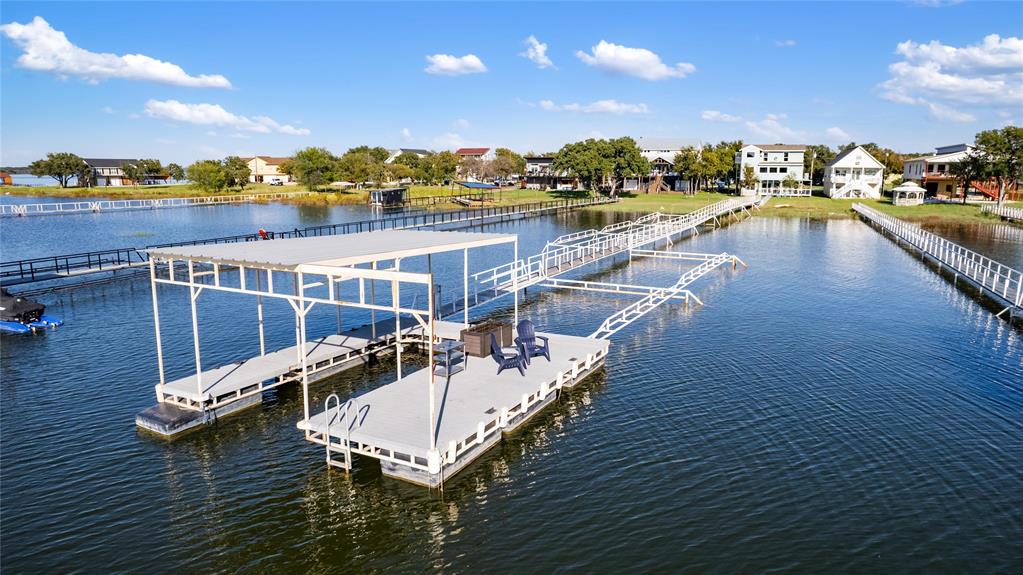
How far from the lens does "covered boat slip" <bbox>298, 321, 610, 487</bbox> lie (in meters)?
13.2

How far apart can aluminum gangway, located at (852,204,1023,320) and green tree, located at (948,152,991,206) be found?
2727 cm

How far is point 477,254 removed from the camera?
157 ft

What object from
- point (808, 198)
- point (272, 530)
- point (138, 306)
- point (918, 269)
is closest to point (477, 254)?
point (138, 306)

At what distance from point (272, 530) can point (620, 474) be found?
A: 726 cm

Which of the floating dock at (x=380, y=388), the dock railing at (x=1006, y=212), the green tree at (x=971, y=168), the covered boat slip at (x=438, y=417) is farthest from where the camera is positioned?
the green tree at (x=971, y=168)

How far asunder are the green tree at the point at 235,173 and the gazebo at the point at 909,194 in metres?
117

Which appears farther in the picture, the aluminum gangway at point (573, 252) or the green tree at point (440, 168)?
the green tree at point (440, 168)

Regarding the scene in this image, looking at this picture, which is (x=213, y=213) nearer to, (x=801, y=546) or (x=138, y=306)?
(x=138, y=306)

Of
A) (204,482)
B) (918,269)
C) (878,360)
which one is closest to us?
(204,482)

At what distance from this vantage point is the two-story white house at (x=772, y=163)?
109 meters

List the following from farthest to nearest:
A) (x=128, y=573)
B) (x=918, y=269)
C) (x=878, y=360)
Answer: (x=918, y=269), (x=878, y=360), (x=128, y=573)

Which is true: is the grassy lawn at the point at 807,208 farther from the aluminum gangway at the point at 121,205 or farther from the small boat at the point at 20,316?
the small boat at the point at 20,316

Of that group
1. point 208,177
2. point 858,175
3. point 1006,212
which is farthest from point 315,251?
point 208,177

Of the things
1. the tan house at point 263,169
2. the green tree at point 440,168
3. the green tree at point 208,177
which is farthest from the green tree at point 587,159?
the tan house at point 263,169
